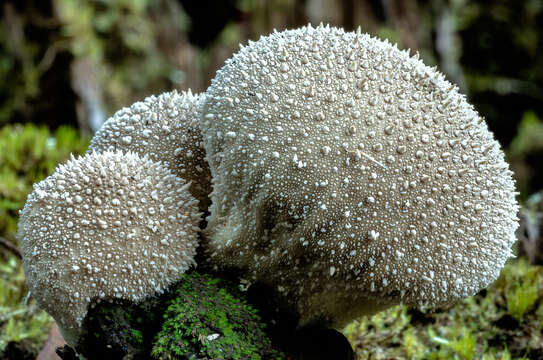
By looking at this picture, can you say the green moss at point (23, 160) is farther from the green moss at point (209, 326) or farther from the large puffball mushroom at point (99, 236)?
the green moss at point (209, 326)

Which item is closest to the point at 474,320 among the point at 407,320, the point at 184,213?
the point at 407,320

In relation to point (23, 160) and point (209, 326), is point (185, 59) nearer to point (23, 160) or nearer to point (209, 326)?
point (23, 160)

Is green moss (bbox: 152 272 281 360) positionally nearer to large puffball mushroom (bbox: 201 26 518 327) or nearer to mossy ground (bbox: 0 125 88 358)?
large puffball mushroom (bbox: 201 26 518 327)

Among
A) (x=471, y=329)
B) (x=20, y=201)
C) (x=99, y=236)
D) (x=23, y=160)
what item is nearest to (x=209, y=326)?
(x=99, y=236)

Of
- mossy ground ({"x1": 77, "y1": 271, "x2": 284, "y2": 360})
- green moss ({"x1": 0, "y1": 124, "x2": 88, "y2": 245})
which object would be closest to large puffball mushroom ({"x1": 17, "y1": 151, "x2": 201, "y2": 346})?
mossy ground ({"x1": 77, "y1": 271, "x2": 284, "y2": 360})

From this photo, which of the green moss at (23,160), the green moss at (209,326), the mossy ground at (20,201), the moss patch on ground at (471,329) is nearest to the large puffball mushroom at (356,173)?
the green moss at (209,326)
